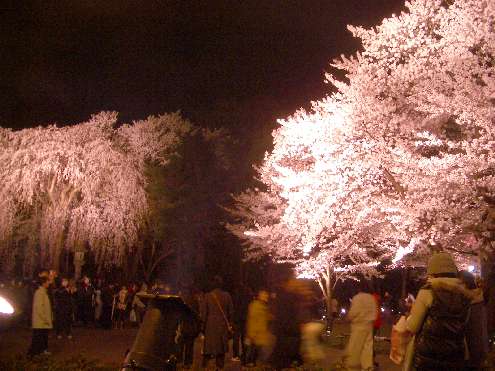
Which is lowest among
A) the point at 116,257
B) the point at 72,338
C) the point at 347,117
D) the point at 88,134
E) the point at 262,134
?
the point at 72,338

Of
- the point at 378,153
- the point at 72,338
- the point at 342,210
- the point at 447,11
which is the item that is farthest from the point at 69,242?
the point at 447,11

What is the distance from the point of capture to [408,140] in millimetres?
16188

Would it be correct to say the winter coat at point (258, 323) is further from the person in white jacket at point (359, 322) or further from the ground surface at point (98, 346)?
the ground surface at point (98, 346)

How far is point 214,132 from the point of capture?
34688 millimetres

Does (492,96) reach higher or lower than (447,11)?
lower

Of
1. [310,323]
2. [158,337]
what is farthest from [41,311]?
[310,323]

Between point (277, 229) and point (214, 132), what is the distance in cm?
1455

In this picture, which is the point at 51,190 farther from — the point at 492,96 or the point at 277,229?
the point at 492,96

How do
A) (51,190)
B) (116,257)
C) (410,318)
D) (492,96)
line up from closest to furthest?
1. (410,318)
2. (492,96)
3. (51,190)
4. (116,257)

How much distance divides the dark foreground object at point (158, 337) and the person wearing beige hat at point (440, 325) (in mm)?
2999

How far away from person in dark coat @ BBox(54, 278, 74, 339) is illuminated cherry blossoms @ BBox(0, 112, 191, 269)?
265 inches

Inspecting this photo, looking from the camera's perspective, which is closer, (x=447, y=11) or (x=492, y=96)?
A: (x=492, y=96)

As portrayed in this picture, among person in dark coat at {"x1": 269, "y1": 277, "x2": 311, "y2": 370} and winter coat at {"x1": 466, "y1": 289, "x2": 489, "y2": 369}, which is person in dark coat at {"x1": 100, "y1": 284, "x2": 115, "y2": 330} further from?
winter coat at {"x1": 466, "y1": 289, "x2": 489, "y2": 369}

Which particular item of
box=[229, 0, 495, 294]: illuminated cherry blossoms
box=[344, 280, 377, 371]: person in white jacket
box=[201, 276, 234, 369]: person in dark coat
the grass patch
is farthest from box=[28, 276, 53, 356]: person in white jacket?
box=[229, 0, 495, 294]: illuminated cherry blossoms
